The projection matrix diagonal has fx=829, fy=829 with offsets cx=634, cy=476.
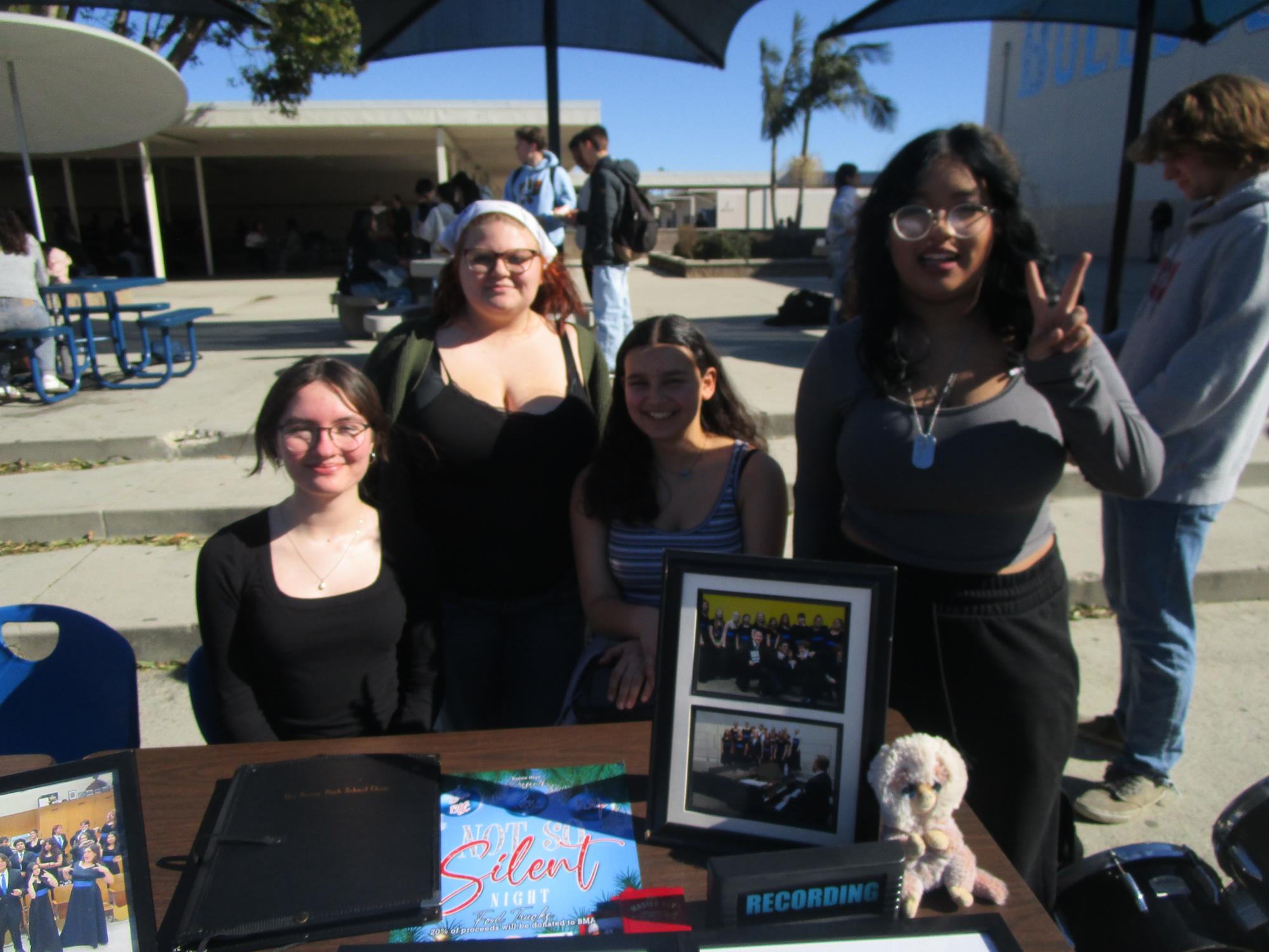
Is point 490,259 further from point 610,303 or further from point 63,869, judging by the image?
point 610,303

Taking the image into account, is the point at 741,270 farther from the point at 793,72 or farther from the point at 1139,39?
the point at 793,72

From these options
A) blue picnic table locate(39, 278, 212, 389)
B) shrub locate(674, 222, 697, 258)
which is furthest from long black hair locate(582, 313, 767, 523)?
shrub locate(674, 222, 697, 258)

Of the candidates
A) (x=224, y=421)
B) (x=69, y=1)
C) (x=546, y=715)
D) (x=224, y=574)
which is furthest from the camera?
(x=224, y=421)

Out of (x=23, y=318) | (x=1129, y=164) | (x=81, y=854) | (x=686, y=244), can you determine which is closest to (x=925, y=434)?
(x=81, y=854)

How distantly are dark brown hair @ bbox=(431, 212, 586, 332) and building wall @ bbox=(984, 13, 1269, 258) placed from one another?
17.4m

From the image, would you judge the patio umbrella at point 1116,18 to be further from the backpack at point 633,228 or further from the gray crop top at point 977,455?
the gray crop top at point 977,455

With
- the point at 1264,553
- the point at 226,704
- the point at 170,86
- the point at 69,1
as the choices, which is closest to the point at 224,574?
the point at 226,704

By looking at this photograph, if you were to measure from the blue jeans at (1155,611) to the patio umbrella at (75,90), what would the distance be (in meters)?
6.92

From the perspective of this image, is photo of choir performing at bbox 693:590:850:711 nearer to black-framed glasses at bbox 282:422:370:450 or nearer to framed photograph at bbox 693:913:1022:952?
framed photograph at bbox 693:913:1022:952

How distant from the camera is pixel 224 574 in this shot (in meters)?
1.76

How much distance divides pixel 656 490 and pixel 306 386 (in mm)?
826

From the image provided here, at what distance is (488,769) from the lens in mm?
1371

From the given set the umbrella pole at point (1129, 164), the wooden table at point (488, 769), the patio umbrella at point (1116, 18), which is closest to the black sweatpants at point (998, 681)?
the wooden table at point (488, 769)

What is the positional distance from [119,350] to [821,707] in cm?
753
